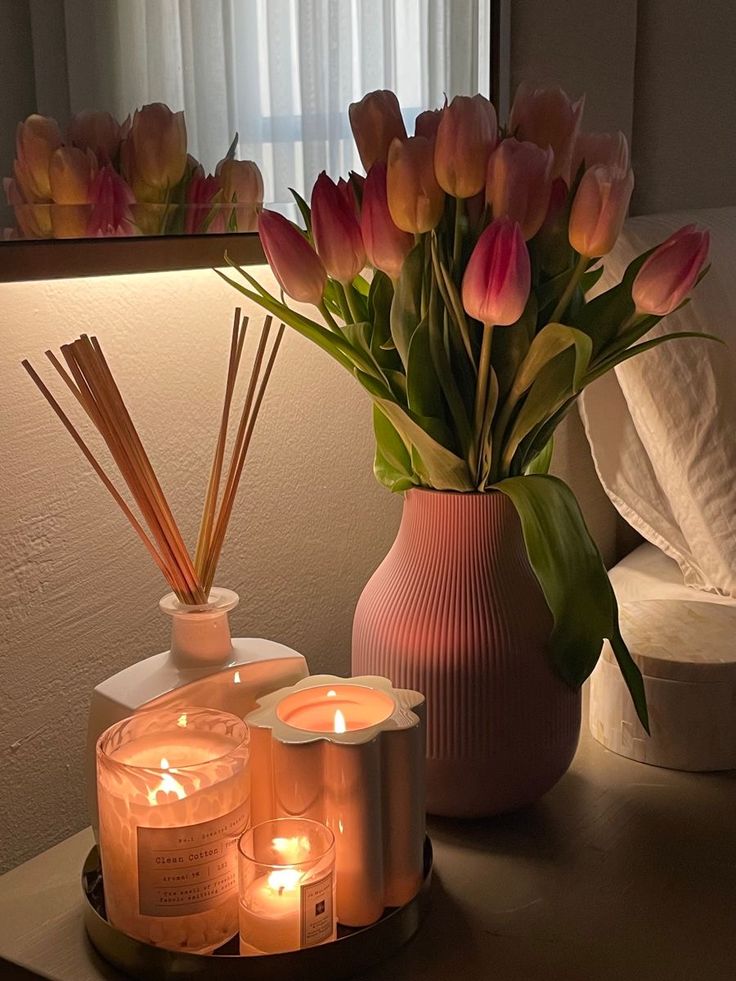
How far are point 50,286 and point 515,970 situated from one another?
53cm

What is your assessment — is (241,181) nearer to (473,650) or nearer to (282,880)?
(473,650)

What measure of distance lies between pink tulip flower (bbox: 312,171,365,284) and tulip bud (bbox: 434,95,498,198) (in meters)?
0.07

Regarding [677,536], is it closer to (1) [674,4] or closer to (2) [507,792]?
(2) [507,792]

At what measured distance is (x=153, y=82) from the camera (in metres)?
0.82

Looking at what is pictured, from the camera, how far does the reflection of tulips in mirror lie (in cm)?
75

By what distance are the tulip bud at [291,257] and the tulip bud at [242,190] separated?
14 cm

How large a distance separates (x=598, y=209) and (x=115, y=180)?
1.07 ft

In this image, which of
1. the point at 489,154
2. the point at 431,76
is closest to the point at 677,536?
the point at 431,76

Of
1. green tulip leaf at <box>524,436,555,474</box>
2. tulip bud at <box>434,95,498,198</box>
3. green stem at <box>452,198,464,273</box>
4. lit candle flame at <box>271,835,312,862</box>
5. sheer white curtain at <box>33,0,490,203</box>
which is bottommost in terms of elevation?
lit candle flame at <box>271,835,312,862</box>

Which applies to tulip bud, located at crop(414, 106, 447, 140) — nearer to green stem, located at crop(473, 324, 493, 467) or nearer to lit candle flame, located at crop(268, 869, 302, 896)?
green stem, located at crop(473, 324, 493, 467)

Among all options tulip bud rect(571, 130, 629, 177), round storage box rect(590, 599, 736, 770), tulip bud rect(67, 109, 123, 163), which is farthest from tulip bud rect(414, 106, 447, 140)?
round storage box rect(590, 599, 736, 770)

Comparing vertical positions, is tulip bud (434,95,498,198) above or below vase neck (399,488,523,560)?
above

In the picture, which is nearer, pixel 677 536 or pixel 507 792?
pixel 507 792

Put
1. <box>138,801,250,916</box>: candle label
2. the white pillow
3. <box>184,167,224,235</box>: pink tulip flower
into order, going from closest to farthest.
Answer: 1. <box>138,801,250,916</box>: candle label
2. <box>184,167,224,235</box>: pink tulip flower
3. the white pillow
